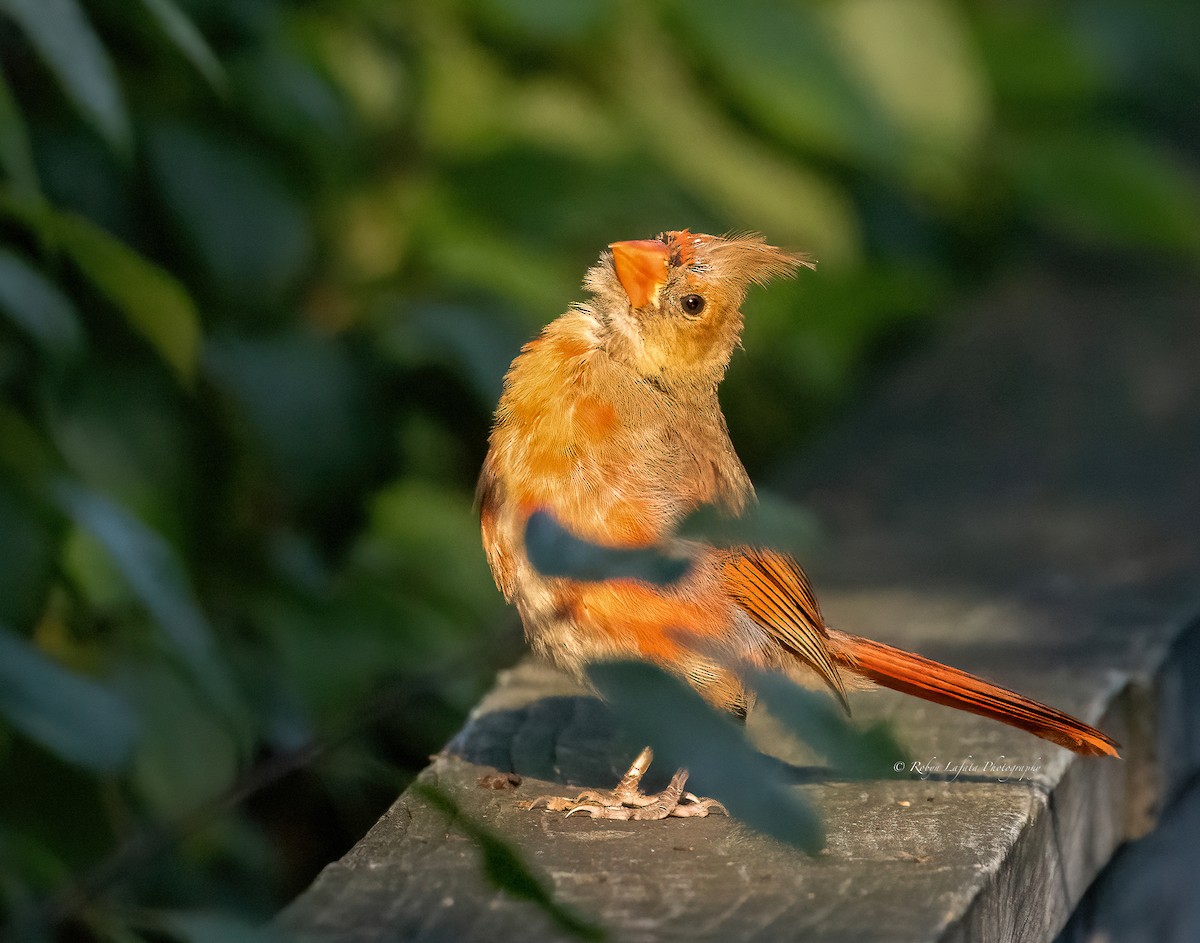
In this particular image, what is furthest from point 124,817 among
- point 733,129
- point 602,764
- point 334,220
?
point 733,129

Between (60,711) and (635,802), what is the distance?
0.60m

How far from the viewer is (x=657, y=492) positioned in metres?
1.85

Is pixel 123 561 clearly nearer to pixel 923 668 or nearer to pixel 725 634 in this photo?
pixel 725 634

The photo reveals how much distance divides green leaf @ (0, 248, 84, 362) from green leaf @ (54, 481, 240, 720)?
0.19 m

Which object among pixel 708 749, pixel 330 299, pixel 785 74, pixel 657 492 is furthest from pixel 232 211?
pixel 708 749

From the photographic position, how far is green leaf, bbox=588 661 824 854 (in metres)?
0.99

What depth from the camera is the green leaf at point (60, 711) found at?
5.36 ft

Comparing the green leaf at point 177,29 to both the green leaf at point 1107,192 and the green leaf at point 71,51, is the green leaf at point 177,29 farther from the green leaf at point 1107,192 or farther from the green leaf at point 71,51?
the green leaf at point 1107,192

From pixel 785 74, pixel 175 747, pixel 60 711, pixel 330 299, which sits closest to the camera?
pixel 60 711

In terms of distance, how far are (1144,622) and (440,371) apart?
138 cm

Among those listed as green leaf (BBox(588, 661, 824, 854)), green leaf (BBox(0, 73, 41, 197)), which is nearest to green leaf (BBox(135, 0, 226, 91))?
green leaf (BBox(0, 73, 41, 197))

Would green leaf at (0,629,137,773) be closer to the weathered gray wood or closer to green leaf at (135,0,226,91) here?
the weathered gray wood

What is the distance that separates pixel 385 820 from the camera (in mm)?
1756

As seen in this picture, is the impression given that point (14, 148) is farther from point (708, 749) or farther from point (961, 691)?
point (708, 749)
